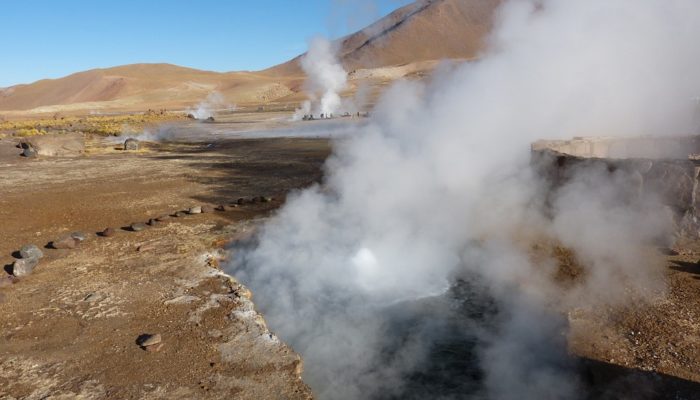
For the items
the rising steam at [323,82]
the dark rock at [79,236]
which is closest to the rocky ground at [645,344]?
the dark rock at [79,236]

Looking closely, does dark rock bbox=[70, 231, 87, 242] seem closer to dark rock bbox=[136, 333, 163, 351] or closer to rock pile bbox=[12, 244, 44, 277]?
rock pile bbox=[12, 244, 44, 277]

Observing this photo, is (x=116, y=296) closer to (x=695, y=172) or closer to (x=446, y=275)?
(x=446, y=275)

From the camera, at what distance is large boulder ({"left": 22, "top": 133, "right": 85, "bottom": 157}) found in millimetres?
16062

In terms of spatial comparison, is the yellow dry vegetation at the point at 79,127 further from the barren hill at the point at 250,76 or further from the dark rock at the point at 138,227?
the barren hill at the point at 250,76

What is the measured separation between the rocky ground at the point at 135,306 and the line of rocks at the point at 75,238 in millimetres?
66

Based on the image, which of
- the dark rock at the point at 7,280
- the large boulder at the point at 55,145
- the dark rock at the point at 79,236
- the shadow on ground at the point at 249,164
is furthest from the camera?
the large boulder at the point at 55,145

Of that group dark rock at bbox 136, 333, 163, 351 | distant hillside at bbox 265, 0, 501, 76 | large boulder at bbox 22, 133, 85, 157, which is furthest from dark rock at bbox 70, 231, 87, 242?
distant hillside at bbox 265, 0, 501, 76

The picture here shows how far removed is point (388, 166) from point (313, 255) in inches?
77.1

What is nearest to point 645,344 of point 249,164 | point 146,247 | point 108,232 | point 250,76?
point 146,247

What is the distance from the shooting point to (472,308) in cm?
444

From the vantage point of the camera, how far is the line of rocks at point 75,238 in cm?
526

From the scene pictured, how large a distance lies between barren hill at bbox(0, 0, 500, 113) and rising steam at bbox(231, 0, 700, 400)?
5680cm

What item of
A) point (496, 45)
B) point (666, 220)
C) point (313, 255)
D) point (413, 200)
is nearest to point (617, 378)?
point (666, 220)

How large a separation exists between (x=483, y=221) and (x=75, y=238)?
5319 mm
